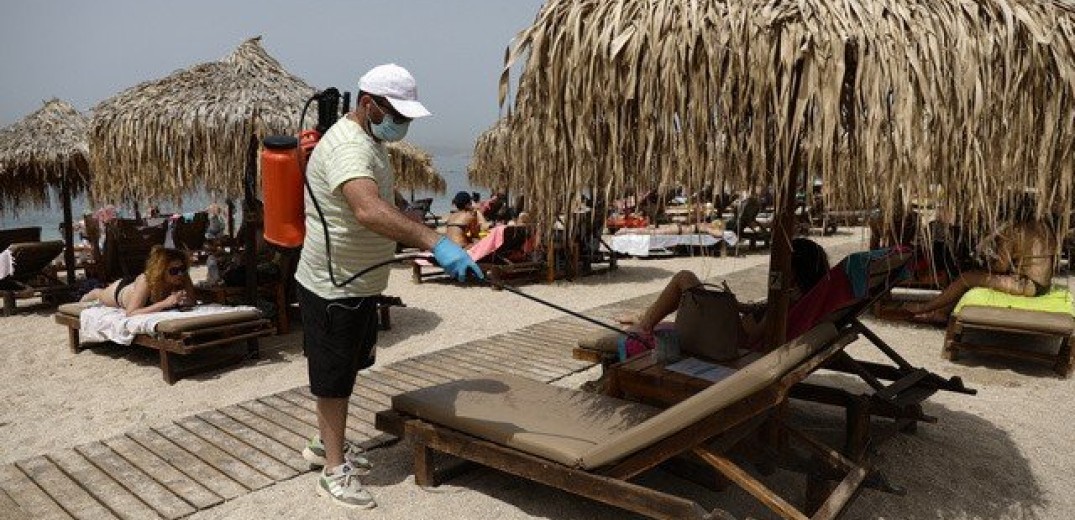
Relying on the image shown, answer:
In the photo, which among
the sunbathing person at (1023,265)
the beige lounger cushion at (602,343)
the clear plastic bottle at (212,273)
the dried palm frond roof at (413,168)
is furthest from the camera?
the dried palm frond roof at (413,168)

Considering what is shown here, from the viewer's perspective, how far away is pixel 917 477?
3.30 m

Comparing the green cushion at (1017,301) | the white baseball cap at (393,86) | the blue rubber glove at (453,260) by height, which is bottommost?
the green cushion at (1017,301)

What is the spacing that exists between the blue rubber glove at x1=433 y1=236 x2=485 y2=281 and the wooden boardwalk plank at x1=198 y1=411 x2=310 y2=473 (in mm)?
1503

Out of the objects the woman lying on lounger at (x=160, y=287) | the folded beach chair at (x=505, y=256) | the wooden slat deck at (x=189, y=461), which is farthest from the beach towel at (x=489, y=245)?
the wooden slat deck at (x=189, y=461)

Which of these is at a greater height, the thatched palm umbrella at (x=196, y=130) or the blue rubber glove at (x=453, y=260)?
the thatched palm umbrella at (x=196, y=130)

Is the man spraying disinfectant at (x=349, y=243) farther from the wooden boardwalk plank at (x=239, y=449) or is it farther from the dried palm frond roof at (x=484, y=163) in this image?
the dried palm frond roof at (x=484, y=163)

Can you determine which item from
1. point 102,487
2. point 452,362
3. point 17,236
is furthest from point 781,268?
point 17,236

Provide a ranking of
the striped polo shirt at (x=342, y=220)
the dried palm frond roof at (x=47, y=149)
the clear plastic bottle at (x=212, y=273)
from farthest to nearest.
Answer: the dried palm frond roof at (x=47, y=149), the clear plastic bottle at (x=212, y=273), the striped polo shirt at (x=342, y=220)

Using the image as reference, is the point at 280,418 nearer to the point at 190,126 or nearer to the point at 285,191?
the point at 285,191

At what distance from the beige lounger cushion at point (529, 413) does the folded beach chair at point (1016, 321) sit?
3.38 meters

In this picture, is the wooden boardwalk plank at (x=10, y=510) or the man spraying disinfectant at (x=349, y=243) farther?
the wooden boardwalk plank at (x=10, y=510)

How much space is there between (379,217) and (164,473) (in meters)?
1.86

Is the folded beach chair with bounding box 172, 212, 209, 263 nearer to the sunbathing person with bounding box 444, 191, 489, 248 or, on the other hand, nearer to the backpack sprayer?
the sunbathing person with bounding box 444, 191, 489, 248

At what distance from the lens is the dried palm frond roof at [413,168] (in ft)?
52.3
